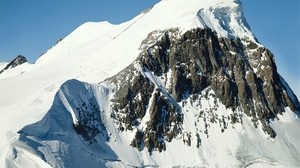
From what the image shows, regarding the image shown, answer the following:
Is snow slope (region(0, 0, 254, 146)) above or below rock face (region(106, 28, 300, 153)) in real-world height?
above

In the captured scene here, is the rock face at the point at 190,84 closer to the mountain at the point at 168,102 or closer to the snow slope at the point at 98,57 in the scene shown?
the mountain at the point at 168,102

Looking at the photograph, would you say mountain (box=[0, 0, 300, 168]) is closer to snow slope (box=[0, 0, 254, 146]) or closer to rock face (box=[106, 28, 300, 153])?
rock face (box=[106, 28, 300, 153])

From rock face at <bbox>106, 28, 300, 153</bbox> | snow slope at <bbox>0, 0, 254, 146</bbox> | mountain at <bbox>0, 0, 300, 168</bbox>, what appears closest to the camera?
mountain at <bbox>0, 0, 300, 168</bbox>

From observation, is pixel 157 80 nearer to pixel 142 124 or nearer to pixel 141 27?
pixel 142 124

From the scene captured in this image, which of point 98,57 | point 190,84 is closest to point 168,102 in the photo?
point 190,84

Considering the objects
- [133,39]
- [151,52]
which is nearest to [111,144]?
[151,52]

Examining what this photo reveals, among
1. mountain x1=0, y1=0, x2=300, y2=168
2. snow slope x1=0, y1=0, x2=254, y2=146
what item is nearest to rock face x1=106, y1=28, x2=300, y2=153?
mountain x1=0, y1=0, x2=300, y2=168

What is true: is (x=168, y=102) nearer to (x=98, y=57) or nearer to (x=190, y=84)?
(x=190, y=84)
